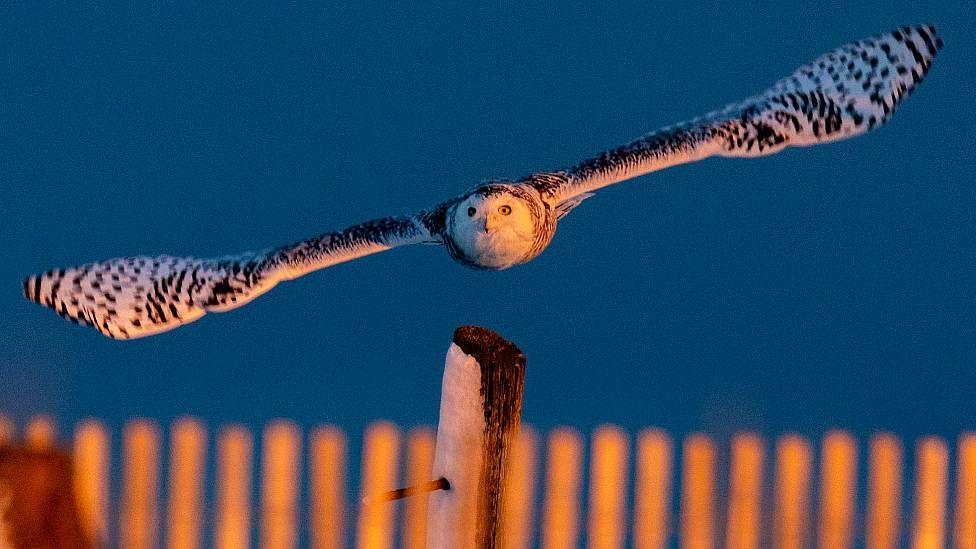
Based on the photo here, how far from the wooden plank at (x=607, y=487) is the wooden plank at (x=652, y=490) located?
4 cm

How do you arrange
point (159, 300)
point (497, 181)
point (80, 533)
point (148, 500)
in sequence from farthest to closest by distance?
point (148, 500)
point (159, 300)
point (497, 181)
point (80, 533)

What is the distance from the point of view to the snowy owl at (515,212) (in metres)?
3.27

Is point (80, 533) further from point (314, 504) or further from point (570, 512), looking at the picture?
point (570, 512)

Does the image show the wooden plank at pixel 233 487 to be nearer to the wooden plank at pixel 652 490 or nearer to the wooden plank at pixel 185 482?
the wooden plank at pixel 185 482

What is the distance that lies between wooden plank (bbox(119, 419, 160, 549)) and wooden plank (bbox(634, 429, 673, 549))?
4.53 ft

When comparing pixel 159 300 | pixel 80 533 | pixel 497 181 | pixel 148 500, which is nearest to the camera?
pixel 80 533

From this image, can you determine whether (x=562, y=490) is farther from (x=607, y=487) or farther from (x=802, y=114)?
(x=802, y=114)

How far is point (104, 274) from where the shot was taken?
3.65m

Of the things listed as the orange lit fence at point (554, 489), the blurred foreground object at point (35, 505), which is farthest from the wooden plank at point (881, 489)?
the blurred foreground object at point (35, 505)

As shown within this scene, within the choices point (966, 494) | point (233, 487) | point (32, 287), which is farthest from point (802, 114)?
point (32, 287)

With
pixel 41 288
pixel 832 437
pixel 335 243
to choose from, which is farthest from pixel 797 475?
pixel 41 288

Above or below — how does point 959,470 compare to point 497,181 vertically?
below

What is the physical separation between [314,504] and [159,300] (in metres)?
0.73

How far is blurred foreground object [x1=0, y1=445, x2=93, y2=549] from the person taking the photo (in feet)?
8.52
